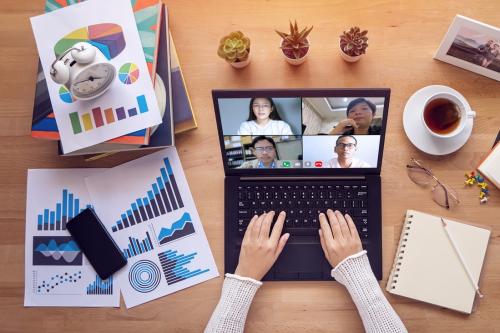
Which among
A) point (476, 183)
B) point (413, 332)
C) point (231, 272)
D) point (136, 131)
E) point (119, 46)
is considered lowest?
point (413, 332)

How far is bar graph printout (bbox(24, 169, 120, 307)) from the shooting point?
3.02 ft

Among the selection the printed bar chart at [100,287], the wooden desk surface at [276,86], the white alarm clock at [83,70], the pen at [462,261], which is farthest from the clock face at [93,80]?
the pen at [462,261]

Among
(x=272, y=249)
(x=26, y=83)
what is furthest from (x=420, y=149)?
(x=26, y=83)

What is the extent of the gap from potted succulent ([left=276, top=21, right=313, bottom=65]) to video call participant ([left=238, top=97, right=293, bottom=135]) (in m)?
0.13

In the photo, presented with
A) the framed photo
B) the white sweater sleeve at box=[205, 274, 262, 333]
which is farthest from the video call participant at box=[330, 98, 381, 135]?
the white sweater sleeve at box=[205, 274, 262, 333]

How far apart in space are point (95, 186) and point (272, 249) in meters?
0.39

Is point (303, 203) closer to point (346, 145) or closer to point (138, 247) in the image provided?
point (346, 145)

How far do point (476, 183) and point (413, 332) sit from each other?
0.32m

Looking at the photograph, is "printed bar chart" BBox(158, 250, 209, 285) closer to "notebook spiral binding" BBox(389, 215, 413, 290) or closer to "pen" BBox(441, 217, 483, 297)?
"notebook spiral binding" BBox(389, 215, 413, 290)

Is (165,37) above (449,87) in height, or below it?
above

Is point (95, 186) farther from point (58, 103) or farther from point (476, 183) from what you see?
point (476, 183)

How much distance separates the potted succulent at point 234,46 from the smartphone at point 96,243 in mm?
419

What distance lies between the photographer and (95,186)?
3.07 ft

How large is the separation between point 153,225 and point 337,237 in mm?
371
